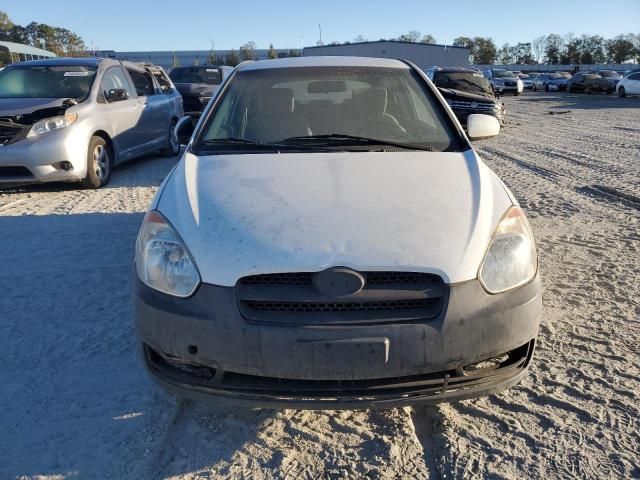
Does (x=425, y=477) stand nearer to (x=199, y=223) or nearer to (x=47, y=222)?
(x=199, y=223)

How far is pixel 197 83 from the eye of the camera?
48.3ft

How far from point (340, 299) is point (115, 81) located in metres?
7.33

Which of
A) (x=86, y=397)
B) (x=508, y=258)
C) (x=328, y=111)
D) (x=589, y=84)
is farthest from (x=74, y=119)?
(x=589, y=84)

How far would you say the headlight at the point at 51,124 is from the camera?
6.46m

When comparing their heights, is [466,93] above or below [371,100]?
below

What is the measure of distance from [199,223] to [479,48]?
360 ft

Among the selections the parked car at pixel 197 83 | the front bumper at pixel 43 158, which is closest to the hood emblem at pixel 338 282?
the front bumper at pixel 43 158

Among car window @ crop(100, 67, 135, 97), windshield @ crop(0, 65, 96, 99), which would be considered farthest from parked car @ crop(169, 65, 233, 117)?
windshield @ crop(0, 65, 96, 99)

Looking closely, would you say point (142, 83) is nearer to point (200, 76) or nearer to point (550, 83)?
point (200, 76)

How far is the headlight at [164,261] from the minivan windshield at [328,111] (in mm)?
932

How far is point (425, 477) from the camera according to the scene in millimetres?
2115

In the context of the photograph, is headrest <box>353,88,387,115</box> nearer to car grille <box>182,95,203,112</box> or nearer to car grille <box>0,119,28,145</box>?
car grille <box>0,119,28,145</box>

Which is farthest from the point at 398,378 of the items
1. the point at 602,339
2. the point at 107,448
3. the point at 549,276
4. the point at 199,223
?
the point at 549,276

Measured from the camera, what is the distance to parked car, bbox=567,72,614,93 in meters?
33.3
